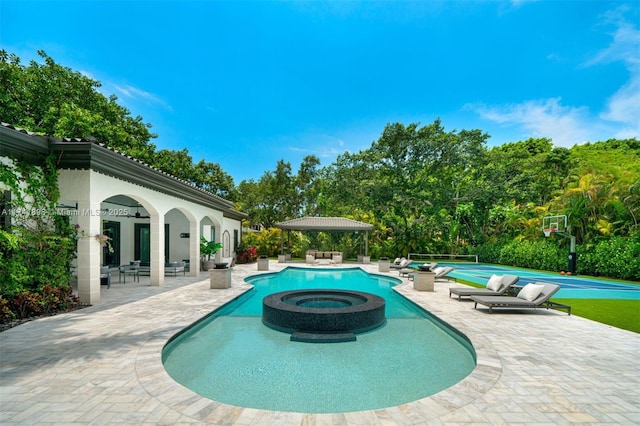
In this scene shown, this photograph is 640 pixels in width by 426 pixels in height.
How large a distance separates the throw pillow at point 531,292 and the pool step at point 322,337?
5942 mm

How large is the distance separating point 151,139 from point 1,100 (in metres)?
12.1

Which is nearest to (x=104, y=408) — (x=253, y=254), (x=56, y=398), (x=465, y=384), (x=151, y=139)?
(x=56, y=398)

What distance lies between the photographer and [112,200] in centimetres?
1509

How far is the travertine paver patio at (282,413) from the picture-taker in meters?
3.32

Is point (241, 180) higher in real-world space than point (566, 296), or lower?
higher

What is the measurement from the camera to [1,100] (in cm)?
1669

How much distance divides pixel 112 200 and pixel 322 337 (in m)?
14.3

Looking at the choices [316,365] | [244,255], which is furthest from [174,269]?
[316,365]

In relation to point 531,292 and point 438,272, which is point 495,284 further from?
point 438,272

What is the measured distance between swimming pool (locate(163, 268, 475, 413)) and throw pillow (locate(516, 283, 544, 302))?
3234 millimetres

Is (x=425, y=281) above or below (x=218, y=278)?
below

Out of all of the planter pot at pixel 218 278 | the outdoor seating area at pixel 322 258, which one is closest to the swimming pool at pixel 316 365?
the planter pot at pixel 218 278

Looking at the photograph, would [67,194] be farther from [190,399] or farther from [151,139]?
[151,139]

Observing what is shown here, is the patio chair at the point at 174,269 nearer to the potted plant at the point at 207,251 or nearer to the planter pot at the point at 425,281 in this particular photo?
the potted plant at the point at 207,251
